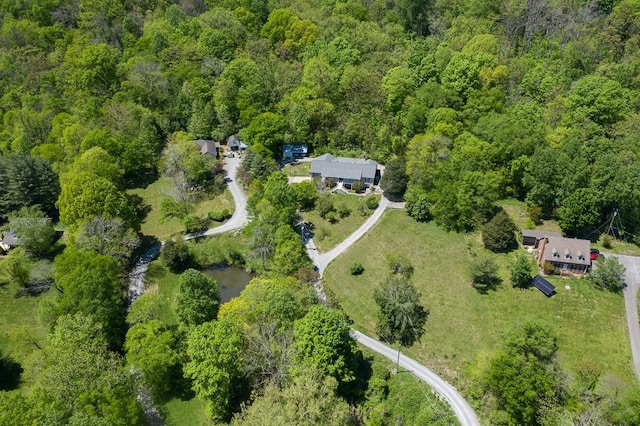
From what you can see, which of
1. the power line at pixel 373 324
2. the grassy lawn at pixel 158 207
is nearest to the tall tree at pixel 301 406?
the power line at pixel 373 324

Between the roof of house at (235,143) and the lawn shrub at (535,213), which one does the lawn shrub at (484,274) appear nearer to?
the lawn shrub at (535,213)

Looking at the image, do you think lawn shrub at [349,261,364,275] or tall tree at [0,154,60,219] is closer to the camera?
lawn shrub at [349,261,364,275]

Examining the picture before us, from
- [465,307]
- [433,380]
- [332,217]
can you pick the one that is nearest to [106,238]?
[332,217]

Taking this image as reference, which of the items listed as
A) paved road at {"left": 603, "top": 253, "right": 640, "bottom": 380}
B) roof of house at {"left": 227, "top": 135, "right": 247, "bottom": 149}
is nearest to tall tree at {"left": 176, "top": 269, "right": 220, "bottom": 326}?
roof of house at {"left": 227, "top": 135, "right": 247, "bottom": 149}

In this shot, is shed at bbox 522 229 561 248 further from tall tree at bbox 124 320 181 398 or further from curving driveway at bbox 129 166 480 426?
tall tree at bbox 124 320 181 398

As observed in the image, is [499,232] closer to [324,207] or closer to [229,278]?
[324,207]
